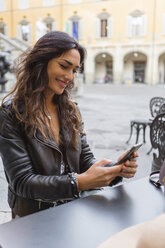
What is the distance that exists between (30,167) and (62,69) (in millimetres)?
507

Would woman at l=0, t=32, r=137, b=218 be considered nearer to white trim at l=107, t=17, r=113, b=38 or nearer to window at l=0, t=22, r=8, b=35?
white trim at l=107, t=17, r=113, b=38

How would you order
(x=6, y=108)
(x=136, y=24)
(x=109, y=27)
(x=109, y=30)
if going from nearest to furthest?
(x=6, y=108)
(x=136, y=24)
(x=109, y=27)
(x=109, y=30)

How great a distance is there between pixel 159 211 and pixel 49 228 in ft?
1.46

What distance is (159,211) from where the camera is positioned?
42.1 inches

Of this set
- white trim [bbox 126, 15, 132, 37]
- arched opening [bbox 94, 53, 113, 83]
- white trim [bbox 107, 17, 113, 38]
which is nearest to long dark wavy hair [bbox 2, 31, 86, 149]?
white trim [bbox 126, 15, 132, 37]

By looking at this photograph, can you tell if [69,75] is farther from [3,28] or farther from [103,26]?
[3,28]

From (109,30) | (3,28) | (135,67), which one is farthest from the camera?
(3,28)

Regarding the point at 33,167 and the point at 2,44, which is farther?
the point at 2,44

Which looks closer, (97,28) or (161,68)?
(97,28)

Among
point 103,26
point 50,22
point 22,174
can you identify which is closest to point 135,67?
point 103,26

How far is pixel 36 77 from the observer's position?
135 centimetres

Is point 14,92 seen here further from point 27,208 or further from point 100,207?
point 100,207

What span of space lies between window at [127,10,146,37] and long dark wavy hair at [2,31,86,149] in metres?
27.0

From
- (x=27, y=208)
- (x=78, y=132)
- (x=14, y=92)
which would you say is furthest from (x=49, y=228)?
(x=14, y=92)
